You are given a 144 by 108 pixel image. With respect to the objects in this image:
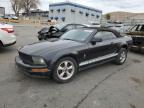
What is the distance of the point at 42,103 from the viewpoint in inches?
124

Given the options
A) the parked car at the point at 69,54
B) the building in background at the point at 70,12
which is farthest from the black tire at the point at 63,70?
the building in background at the point at 70,12

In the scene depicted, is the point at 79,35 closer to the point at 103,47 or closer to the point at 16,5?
the point at 103,47

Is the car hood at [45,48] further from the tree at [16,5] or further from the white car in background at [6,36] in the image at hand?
the tree at [16,5]

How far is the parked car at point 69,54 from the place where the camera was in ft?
12.3

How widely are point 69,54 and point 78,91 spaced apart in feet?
3.19

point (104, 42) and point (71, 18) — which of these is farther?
point (71, 18)

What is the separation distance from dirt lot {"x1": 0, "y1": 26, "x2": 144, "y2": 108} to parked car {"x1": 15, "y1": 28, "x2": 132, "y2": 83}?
34cm

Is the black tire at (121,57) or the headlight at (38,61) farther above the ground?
the headlight at (38,61)

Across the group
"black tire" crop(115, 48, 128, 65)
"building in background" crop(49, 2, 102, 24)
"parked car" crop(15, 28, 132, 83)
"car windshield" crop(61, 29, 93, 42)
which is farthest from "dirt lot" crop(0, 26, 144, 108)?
"building in background" crop(49, 2, 102, 24)

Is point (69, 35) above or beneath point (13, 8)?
beneath

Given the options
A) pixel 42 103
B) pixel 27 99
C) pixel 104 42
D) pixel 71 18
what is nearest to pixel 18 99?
pixel 27 99

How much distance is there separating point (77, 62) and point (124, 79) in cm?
149

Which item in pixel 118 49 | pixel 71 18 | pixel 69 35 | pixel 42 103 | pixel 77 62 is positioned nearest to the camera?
pixel 42 103

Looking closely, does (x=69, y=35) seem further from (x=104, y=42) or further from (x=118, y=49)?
(x=118, y=49)
